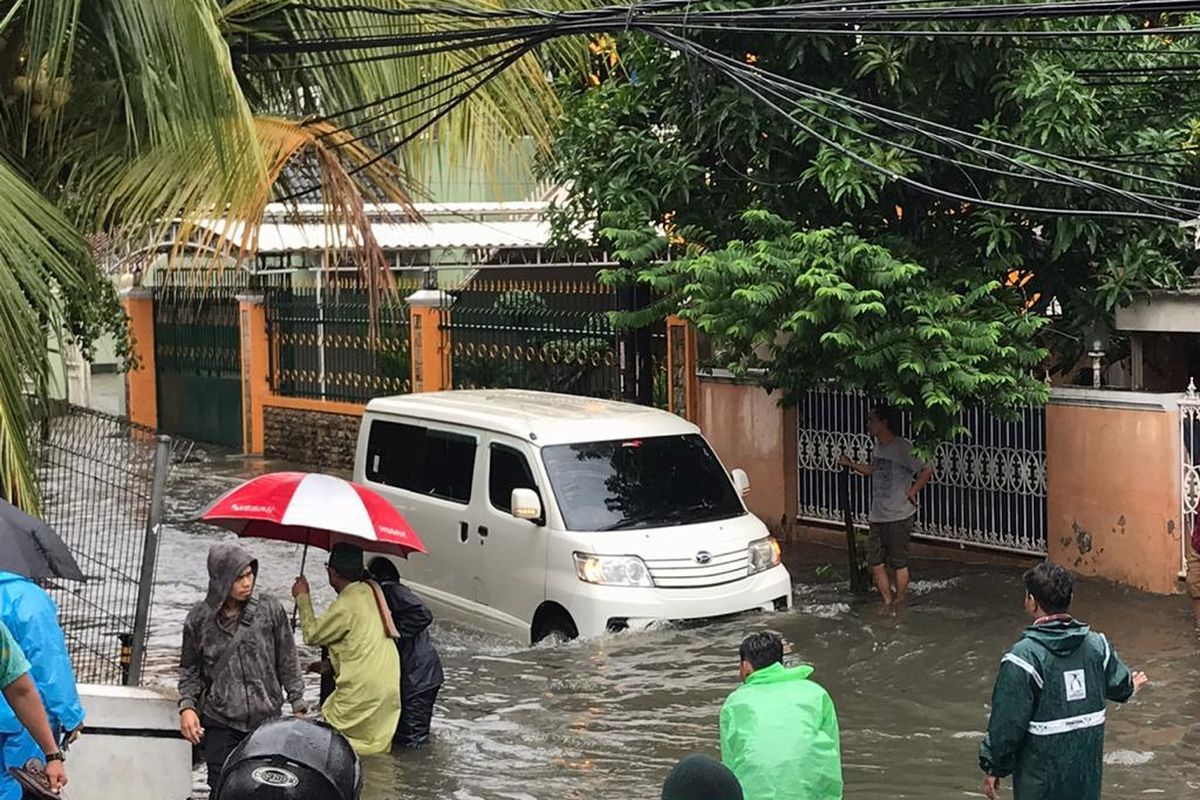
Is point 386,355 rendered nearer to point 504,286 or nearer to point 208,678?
point 504,286

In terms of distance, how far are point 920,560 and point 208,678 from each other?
8530mm

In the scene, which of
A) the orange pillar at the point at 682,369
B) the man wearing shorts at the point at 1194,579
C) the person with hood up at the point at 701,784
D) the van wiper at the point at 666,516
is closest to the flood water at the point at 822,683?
the man wearing shorts at the point at 1194,579

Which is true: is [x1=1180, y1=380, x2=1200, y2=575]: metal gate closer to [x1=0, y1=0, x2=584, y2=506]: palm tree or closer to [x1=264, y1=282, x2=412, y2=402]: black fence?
[x1=0, y1=0, x2=584, y2=506]: palm tree

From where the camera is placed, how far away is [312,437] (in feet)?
75.7

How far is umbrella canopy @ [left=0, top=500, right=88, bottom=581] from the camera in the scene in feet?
21.3

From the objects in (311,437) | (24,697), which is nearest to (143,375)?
(311,437)

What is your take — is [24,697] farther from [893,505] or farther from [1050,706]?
[893,505]

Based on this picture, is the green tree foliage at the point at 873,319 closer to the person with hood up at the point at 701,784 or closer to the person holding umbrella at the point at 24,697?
the person holding umbrella at the point at 24,697

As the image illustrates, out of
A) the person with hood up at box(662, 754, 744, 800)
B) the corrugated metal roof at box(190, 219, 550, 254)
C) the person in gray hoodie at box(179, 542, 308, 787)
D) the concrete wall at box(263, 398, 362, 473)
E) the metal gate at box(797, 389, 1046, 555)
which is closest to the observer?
the person with hood up at box(662, 754, 744, 800)

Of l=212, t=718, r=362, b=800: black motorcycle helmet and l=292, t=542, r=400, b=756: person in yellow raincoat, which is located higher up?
l=212, t=718, r=362, b=800: black motorcycle helmet

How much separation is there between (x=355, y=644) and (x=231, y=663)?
1141mm

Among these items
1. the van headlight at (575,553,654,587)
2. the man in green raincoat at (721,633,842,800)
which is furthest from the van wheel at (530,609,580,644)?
the man in green raincoat at (721,633,842,800)

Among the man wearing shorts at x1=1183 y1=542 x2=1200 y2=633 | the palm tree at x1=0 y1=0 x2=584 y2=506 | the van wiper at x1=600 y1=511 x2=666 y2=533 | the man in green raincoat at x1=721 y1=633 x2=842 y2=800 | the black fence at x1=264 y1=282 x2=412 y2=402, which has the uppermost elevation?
the palm tree at x1=0 y1=0 x2=584 y2=506

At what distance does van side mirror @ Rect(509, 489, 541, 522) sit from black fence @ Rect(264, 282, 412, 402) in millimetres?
9924
